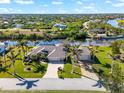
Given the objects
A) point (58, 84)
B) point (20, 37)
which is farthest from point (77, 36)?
point (58, 84)

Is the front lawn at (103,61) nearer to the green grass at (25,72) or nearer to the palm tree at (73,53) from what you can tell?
the palm tree at (73,53)

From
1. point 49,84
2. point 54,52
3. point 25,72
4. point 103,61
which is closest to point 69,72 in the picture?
point 49,84

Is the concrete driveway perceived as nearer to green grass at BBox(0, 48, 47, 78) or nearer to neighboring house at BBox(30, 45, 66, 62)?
green grass at BBox(0, 48, 47, 78)

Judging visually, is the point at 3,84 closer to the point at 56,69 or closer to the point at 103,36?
the point at 56,69

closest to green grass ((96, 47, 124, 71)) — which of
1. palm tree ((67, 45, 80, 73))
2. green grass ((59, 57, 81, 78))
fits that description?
palm tree ((67, 45, 80, 73))

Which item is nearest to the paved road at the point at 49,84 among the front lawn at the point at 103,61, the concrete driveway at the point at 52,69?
the concrete driveway at the point at 52,69
